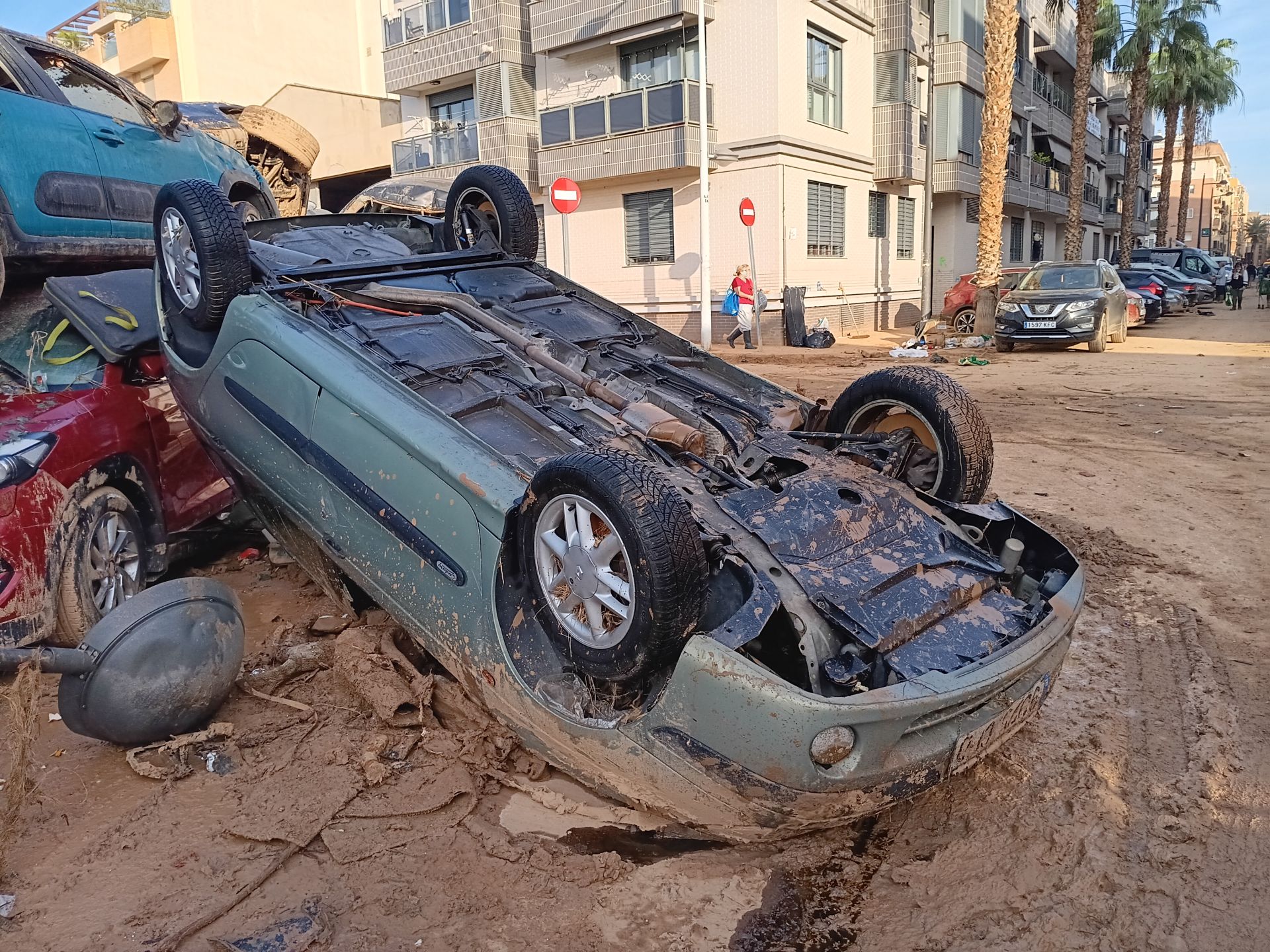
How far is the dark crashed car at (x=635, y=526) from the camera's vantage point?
2580 millimetres

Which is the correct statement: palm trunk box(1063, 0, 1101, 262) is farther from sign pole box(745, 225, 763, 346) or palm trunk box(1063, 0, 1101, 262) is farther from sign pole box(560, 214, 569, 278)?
sign pole box(560, 214, 569, 278)

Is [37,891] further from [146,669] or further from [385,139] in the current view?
[385,139]

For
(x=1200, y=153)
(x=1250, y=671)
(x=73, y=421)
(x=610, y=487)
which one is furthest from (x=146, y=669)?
(x=1200, y=153)

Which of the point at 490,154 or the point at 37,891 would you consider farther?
the point at 490,154

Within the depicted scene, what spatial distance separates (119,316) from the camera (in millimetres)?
4930

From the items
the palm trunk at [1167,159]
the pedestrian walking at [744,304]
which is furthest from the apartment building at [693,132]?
the palm trunk at [1167,159]

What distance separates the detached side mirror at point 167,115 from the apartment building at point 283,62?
21339 millimetres

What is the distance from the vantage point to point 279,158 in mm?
9773

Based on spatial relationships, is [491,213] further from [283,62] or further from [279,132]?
[283,62]

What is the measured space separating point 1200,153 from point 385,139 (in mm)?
97224

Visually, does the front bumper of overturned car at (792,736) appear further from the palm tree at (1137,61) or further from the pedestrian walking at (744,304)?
the palm tree at (1137,61)

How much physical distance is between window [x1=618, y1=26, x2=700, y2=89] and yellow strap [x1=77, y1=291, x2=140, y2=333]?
16.6 metres

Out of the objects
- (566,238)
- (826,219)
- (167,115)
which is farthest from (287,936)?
(826,219)

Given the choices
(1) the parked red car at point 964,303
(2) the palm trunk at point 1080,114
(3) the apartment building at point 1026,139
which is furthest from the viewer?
(3) the apartment building at point 1026,139
